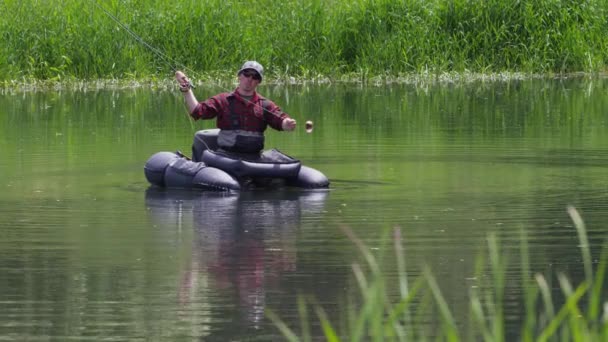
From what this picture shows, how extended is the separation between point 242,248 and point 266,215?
6.49 feet

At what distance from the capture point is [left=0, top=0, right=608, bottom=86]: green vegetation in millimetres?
29375

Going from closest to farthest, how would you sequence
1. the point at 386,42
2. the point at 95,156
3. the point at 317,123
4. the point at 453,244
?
the point at 453,244 → the point at 95,156 → the point at 317,123 → the point at 386,42

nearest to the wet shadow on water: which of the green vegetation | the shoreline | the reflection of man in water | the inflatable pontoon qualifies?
the reflection of man in water

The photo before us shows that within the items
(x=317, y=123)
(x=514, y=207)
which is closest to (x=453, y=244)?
(x=514, y=207)

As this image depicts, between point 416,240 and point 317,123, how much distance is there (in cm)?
1119

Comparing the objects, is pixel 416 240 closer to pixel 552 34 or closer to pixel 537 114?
pixel 537 114

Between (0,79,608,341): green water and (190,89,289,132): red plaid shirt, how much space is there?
0.75 metres

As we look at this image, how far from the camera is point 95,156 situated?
59.2 ft

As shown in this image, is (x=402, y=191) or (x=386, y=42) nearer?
(x=402, y=191)

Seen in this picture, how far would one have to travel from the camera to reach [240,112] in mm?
14734

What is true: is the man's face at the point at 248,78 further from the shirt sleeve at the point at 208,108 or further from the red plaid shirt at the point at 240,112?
the shirt sleeve at the point at 208,108

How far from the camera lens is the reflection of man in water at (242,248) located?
8898 mm

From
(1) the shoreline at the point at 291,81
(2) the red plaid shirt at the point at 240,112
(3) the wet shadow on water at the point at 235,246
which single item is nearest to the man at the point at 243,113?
(2) the red plaid shirt at the point at 240,112

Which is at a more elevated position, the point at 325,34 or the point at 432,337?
the point at 325,34
